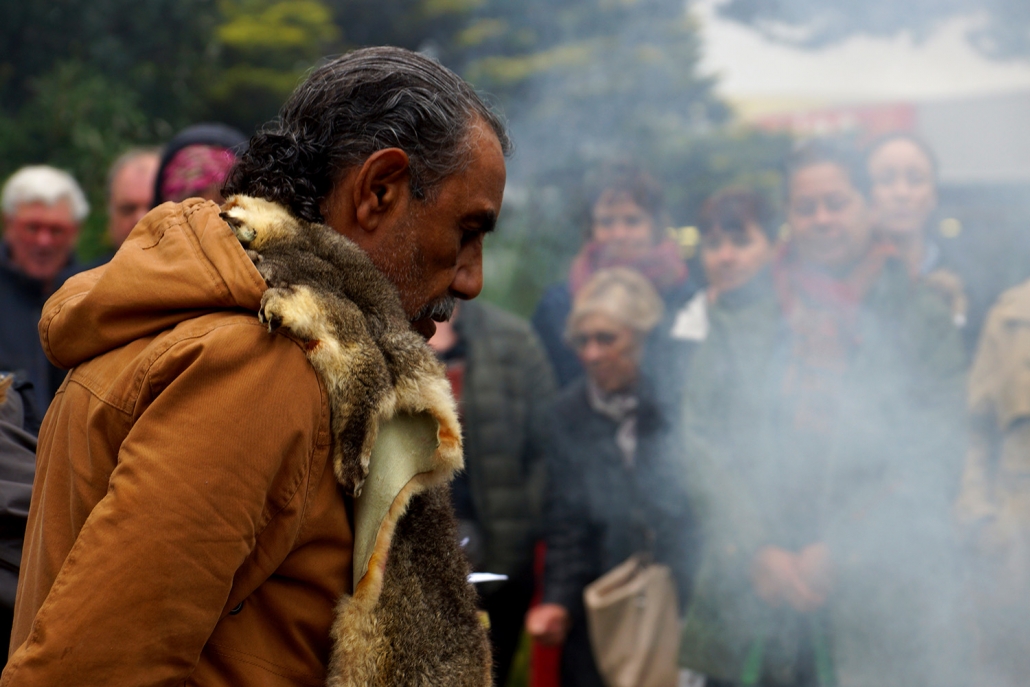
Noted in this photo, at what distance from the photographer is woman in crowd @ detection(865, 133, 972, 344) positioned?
12.3 feet

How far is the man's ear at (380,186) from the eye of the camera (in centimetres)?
137

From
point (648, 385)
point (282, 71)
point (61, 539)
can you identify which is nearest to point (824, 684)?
point (648, 385)

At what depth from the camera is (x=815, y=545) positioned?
3133mm

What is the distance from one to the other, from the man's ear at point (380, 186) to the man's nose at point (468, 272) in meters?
0.14

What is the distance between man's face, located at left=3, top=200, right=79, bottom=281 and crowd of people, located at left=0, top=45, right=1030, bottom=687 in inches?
11.8

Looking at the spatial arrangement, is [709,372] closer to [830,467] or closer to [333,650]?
[830,467]

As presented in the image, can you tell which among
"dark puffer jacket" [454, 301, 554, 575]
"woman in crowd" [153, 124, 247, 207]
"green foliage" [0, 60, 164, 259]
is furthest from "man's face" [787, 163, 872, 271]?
"green foliage" [0, 60, 164, 259]

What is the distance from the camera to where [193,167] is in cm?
323

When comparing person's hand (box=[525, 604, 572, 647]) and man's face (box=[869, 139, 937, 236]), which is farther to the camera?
man's face (box=[869, 139, 937, 236])


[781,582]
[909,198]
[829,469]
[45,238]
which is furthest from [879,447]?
[45,238]

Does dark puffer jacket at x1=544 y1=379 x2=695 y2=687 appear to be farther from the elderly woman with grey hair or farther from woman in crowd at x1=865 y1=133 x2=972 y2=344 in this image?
woman in crowd at x1=865 y1=133 x2=972 y2=344

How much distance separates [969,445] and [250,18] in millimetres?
7535

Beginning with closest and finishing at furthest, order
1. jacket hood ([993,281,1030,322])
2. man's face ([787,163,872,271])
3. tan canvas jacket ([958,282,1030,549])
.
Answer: tan canvas jacket ([958,282,1030,549]) < jacket hood ([993,281,1030,322]) < man's face ([787,163,872,271])

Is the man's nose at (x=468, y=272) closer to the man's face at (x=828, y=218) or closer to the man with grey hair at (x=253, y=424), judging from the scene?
the man with grey hair at (x=253, y=424)
